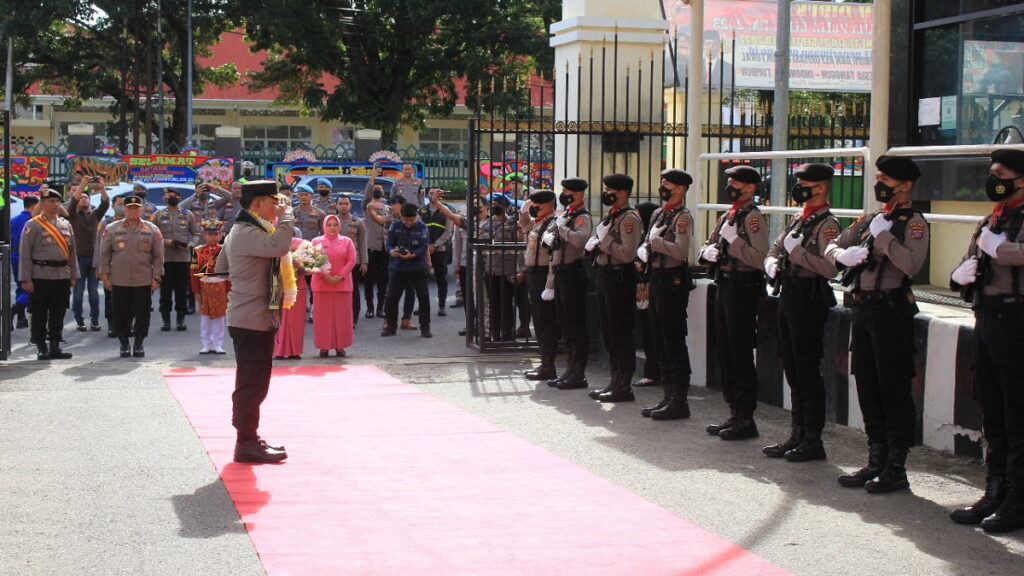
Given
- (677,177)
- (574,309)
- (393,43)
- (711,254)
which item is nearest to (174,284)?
(574,309)

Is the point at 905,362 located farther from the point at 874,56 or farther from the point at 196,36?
the point at 196,36

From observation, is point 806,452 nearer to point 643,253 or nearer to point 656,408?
point 656,408

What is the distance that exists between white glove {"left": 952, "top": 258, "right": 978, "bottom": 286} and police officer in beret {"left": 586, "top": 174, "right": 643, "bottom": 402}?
3966mm

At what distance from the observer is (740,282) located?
8891mm

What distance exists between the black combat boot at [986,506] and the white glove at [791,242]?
6.60 feet

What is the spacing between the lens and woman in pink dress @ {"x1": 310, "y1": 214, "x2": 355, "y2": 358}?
1400 centimetres

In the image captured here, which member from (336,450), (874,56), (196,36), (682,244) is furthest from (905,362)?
(196,36)

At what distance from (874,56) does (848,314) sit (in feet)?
6.60

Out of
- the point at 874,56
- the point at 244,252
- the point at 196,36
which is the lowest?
the point at 244,252

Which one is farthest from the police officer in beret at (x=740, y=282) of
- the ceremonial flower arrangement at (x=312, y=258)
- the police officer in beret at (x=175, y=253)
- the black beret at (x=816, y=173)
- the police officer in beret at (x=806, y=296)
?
the police officer in beret at (x=175, y=253)

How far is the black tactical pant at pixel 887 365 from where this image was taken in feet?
24.2

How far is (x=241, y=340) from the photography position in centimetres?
847

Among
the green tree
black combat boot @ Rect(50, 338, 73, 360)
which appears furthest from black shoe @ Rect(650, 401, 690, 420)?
the green tree

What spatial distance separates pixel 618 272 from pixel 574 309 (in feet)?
3.26
